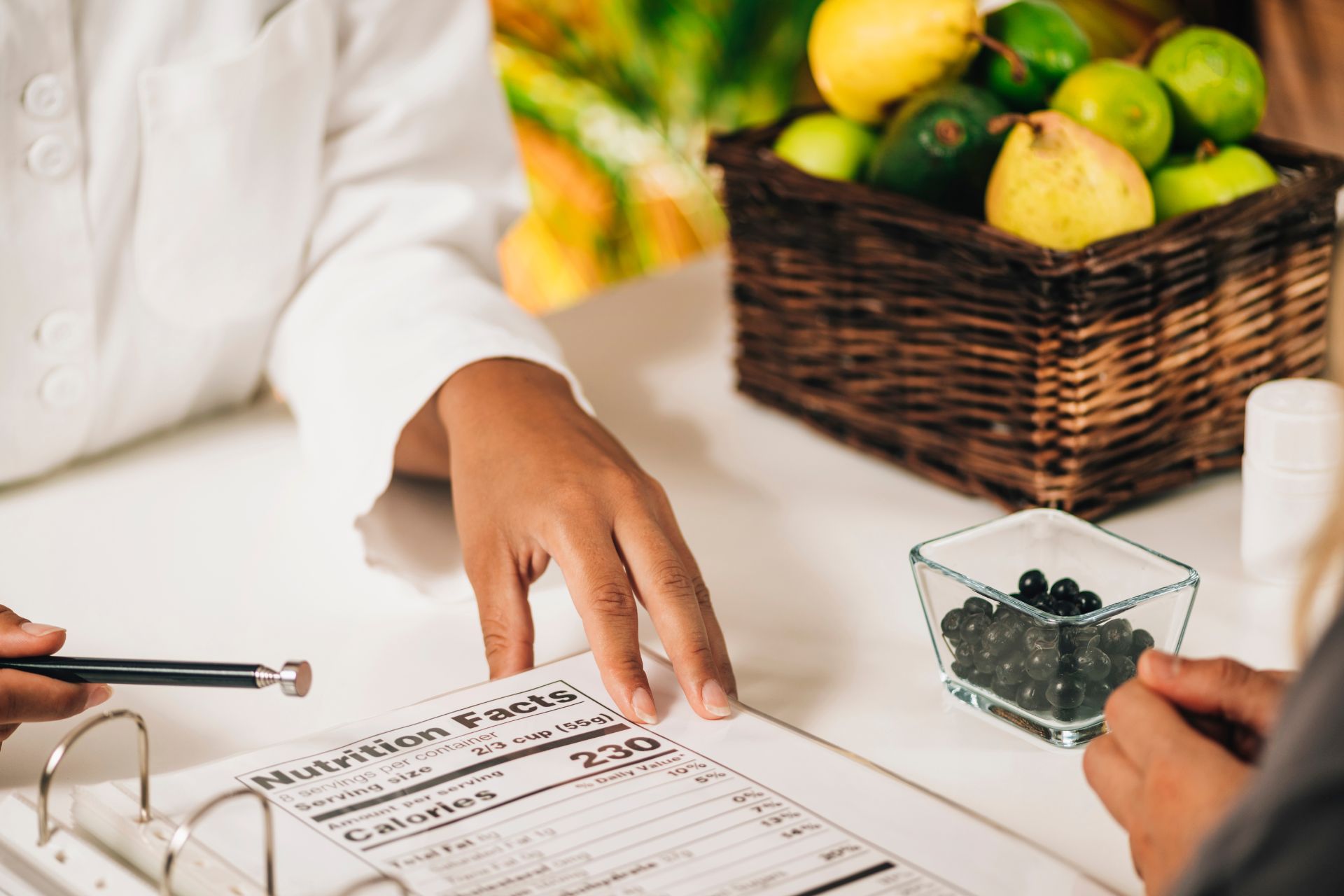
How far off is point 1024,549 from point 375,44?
605 mm

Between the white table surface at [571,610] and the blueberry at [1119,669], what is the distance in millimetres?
45

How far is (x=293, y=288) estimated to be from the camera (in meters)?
1.01

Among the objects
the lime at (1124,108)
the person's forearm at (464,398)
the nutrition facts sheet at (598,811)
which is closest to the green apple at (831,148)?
the lime at (1124,108)

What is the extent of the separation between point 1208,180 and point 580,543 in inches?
18.9

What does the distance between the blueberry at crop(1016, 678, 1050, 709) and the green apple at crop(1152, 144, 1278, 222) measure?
36 cm

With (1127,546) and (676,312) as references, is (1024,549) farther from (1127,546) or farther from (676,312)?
(676,312)

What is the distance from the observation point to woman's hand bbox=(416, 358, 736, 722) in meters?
0.64

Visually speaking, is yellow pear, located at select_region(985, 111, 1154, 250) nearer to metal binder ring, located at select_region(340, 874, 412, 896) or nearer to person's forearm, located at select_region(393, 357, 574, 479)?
person's forearm, located at select_region(393, 357, 574, 479)

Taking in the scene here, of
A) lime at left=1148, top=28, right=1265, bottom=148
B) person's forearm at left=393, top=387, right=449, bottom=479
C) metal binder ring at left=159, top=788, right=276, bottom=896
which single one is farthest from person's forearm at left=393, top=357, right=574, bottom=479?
lime at left=1148, top=28, right=1265, bottom=148

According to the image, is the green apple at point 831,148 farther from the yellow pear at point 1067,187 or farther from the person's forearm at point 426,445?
the person's forearm at point 426,445

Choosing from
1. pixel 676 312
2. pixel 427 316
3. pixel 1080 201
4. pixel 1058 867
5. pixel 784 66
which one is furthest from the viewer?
pixel 784 66

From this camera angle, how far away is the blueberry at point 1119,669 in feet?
2.06

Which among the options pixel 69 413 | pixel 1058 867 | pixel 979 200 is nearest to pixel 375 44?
pixel 69 413

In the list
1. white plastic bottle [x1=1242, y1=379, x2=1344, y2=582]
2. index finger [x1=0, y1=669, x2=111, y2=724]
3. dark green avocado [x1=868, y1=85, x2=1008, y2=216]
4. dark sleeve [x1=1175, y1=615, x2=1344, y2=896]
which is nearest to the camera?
dark sleeve [x1=1175, y1=615, x2=1344, y2=896]
